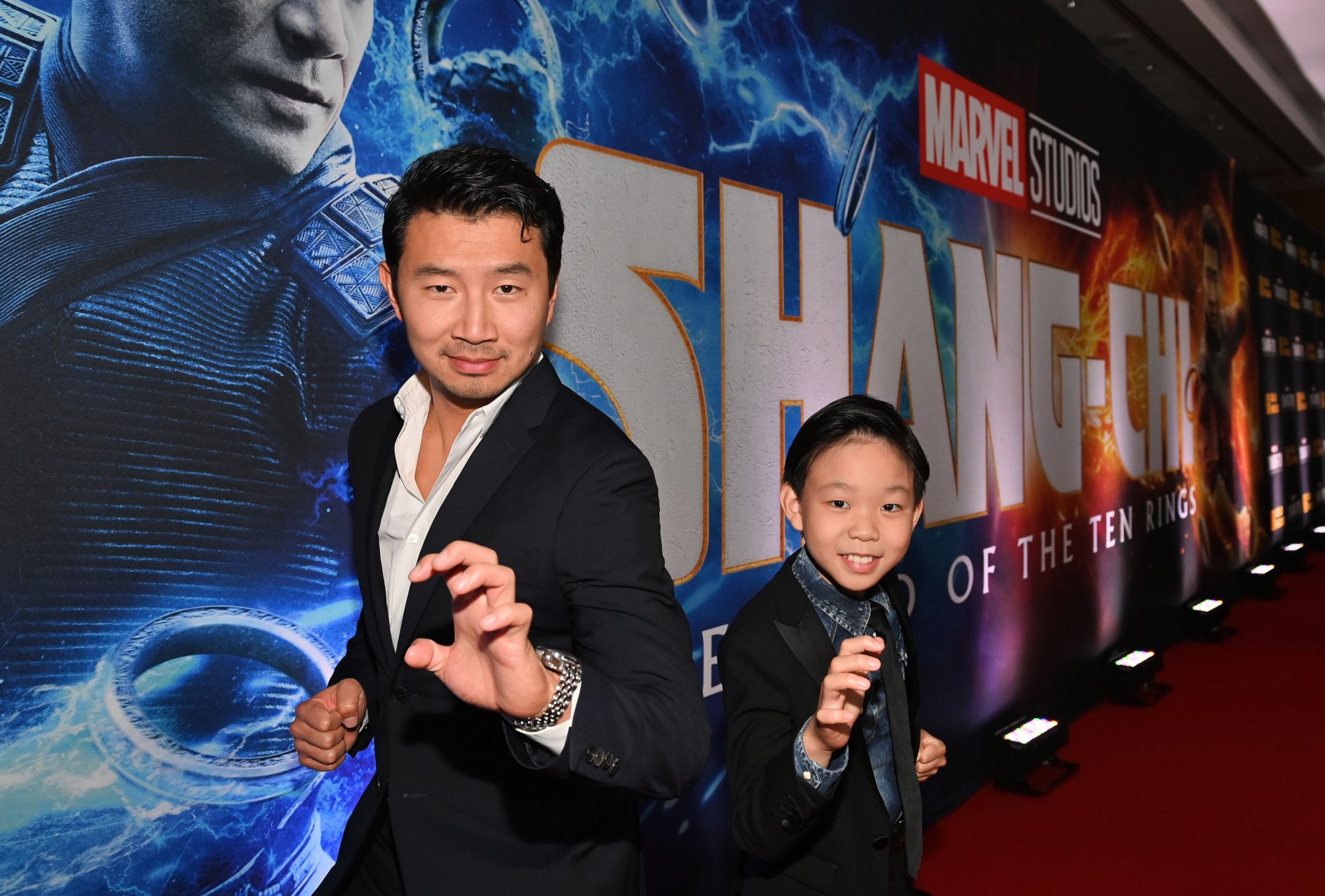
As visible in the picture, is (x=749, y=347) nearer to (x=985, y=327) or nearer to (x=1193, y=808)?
(x=985, y=327)

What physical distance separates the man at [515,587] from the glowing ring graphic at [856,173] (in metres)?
1.92

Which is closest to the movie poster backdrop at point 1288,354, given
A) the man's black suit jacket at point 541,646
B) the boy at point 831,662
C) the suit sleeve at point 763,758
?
the boy at point 831,662

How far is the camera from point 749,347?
268 cm

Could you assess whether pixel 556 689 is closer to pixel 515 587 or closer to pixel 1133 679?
pixel 515 587

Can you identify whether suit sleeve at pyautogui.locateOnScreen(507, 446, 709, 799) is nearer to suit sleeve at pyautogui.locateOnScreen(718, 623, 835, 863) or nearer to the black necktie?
suit sleeve at pyautogui.locateOnScreen(718, 623, 835, 863)

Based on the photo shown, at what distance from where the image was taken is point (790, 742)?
1.46m

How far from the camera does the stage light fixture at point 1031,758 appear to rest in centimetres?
378

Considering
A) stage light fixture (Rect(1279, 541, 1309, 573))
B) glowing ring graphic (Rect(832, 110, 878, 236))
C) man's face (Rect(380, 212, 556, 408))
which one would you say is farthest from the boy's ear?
stage light fixture (Rect(1279, 541, 1309, 573))

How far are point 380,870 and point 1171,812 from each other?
3321 mm

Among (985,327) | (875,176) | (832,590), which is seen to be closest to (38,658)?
(832,590)

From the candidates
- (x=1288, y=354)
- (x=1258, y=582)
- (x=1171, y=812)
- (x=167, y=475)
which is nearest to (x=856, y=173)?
(x=167, y=475)

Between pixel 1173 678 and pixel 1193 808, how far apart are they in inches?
85.3

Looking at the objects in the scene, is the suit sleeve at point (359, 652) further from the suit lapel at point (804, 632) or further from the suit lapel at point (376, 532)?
the suit lapel at point (804, 632)

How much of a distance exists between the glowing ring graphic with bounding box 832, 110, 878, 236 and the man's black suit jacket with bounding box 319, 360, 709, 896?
1979 mm
